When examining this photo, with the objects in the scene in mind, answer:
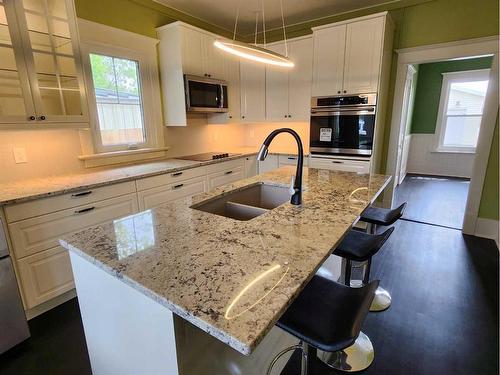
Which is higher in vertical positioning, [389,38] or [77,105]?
[389,38]

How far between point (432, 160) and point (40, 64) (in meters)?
7.30

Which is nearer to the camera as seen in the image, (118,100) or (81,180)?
(81,180)

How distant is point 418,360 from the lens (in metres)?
1.64

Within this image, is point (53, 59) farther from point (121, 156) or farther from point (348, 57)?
point (348, 57)

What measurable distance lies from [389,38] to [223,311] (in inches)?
145

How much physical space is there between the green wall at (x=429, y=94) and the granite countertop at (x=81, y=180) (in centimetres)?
559

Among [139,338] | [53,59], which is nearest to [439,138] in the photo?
[53,59]

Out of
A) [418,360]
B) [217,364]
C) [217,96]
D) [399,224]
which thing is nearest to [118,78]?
[217,96]

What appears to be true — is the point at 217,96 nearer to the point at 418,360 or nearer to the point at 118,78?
the point at 118,78

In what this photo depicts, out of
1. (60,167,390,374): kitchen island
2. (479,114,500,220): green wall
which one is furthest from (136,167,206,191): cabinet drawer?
(479,114,500,220): green wall

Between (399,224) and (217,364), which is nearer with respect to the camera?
(217,364)

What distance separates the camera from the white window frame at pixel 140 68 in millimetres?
2623

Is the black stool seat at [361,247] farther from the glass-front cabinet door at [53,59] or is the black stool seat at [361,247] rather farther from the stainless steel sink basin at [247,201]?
the glass-front cabinet door at [53,59]

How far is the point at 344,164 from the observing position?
11.3 feet
